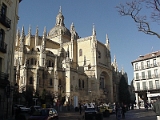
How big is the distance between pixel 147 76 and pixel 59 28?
95.9ft

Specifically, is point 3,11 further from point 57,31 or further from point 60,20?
point 60,20

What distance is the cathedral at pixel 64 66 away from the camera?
119ft

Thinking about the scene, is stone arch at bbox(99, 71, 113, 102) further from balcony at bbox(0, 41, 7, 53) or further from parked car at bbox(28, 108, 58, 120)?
parked car at bbox(28, 108, 58, 120)

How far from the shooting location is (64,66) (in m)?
42.1

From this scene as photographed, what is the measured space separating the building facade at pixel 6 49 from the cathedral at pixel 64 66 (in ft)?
54.8

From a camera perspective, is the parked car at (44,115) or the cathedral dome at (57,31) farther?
the cathedral dome at (57,31)

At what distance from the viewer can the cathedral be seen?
3636 cm

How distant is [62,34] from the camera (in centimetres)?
5556

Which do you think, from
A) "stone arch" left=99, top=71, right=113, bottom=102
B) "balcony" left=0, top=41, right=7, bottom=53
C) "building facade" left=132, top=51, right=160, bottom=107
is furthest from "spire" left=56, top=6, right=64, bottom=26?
"balcony" left=0, top=41, right=7, bottom=53

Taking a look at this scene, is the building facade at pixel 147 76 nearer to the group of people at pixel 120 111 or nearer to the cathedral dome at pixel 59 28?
the group of people at pixel 120 111

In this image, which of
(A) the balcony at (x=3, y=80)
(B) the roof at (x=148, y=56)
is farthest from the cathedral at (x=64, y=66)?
(A) the balcony at (x=3, y=80)

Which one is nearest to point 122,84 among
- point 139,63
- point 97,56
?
point 97,56

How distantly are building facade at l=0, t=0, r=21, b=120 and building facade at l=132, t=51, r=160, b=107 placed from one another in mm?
28139

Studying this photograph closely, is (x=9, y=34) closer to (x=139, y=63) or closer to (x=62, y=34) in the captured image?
(x=139, y=63)
